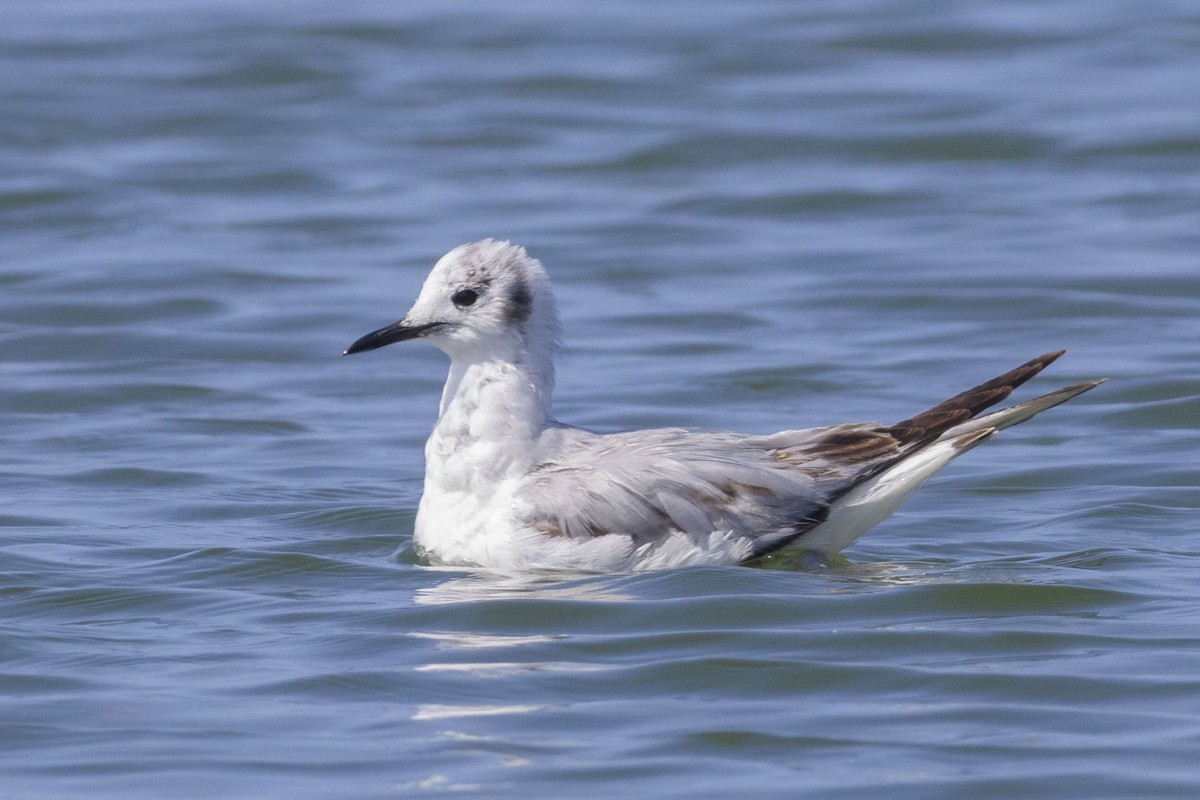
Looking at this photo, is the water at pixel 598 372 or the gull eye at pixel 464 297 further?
the gull eye at pixel 464 297

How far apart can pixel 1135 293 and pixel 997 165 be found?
395cm

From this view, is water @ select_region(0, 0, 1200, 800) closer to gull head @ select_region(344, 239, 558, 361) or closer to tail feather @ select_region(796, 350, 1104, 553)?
tail feather @ select_region(796, 350, 1104, 553)

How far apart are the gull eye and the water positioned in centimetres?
117

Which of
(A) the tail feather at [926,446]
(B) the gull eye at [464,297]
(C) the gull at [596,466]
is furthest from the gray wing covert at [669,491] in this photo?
(B) the gull eye at [464,297]

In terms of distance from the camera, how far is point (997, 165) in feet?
60.8

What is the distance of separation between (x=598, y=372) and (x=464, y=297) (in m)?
4.11

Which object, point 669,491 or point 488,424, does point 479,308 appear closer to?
point 488,424

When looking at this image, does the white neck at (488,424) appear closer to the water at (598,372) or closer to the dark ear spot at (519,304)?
the dark ear spot at (519,304)

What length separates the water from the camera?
7.00 m

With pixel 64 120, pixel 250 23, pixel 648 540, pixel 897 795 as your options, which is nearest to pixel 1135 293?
pixel 648 540

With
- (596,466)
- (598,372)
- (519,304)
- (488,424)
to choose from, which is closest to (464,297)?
(519,304)

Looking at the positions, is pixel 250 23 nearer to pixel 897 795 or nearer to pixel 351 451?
pixel 351 451

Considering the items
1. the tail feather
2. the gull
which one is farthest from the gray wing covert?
the tail feather

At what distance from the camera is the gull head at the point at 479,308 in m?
9.27
